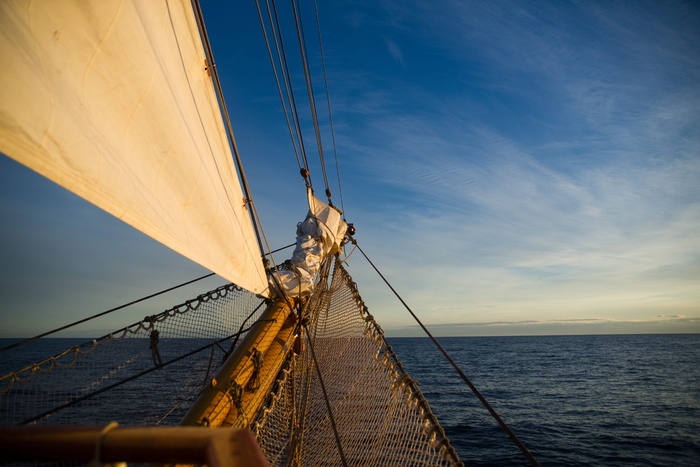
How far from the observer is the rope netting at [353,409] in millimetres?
3611

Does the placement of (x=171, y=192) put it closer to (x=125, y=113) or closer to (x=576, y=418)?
(x=125, y=113)

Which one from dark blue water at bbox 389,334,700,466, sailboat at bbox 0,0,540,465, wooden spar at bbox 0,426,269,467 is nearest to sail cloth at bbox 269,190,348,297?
sailboat at bbox 0,0,540,465

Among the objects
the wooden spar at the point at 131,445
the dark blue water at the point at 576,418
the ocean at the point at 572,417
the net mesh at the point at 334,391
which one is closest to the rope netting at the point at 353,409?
the net mesh at the point at 334,391

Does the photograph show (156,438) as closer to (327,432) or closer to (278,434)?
(278,434)

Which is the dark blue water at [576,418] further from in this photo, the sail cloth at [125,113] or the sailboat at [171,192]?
the sail cloth at [125,113]

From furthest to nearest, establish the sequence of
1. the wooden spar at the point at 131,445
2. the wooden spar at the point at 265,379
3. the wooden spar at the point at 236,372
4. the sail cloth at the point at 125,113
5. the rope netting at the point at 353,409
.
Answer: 1. the wooden spar at the point at 265,379
2. the rope netting at the point at 353,409
3. the wooden spar at the point at 236,372
4. the sail cloth at the point at 125,113
5. the wooden spar at the point at 131,445

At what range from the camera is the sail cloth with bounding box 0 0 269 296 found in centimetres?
168

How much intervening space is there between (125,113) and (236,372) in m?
2.93

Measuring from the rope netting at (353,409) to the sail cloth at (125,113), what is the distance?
2.01 m

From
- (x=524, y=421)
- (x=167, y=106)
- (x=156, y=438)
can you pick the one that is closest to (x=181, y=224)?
(x=167, y=106)

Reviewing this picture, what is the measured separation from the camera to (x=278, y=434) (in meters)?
4.79

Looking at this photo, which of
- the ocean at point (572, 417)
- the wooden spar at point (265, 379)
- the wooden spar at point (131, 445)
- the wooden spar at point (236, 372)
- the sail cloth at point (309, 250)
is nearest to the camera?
the wooden spar at point (131, 445)

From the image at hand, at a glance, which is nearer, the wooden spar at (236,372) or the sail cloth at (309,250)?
the wooden spar at (236,372)

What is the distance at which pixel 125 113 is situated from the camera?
7.47ft
